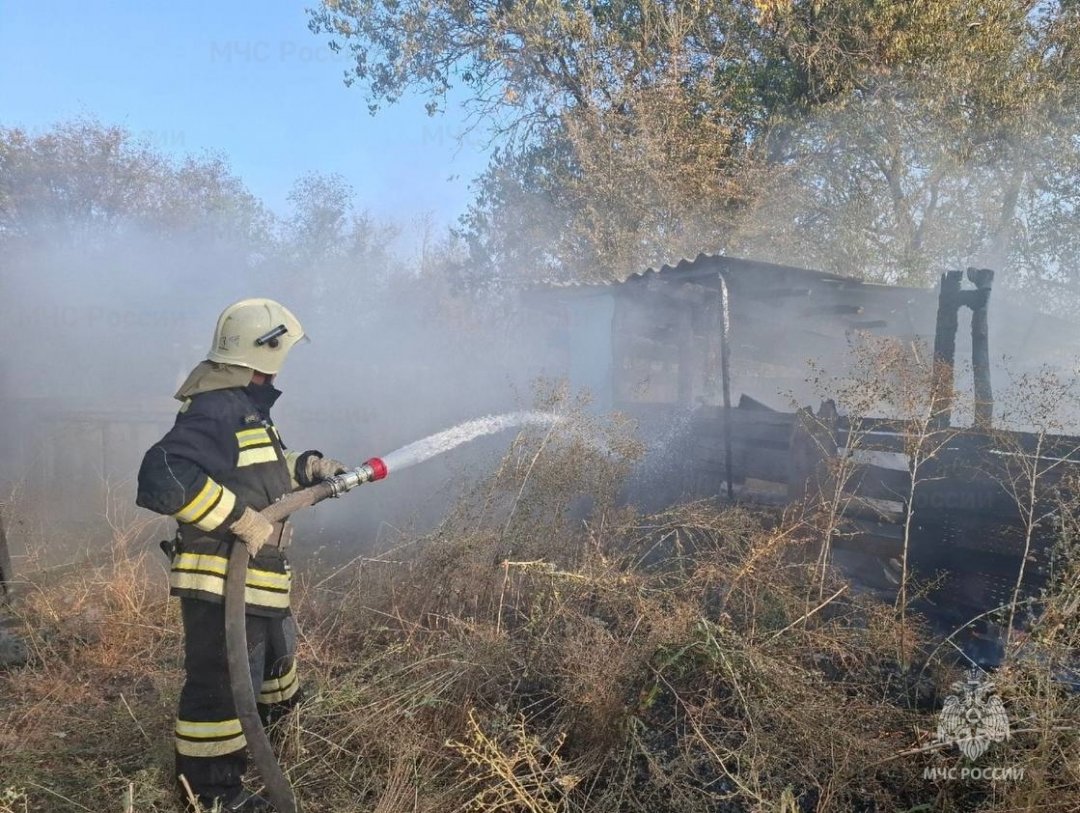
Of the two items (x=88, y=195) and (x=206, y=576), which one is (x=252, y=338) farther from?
(x=88, y=195)

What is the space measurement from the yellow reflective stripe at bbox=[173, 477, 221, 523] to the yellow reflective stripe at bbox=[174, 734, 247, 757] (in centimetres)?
82

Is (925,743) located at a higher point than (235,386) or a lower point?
lower

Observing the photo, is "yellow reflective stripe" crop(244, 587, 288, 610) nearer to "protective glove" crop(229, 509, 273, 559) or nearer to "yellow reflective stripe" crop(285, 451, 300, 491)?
"protective glove" crop(229, 509, 273, 559)

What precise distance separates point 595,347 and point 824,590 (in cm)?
741

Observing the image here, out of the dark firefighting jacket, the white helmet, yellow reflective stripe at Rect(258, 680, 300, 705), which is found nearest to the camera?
→ the dark firefighting jacket

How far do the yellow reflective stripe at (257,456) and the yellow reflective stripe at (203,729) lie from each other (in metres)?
0.93

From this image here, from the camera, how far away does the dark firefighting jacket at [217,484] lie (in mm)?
2578

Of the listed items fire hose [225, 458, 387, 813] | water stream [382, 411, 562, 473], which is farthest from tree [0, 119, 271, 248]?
fire hose [225, 458, 387, 813]

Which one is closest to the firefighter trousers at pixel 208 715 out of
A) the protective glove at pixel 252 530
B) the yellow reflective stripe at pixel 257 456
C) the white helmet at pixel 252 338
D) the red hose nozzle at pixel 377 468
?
the protective glove at pixel 252 530

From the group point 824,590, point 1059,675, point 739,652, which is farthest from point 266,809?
point 1059,675

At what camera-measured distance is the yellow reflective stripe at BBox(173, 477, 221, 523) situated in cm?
259

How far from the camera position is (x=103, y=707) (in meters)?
3.61

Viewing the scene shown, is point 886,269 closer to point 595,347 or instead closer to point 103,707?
point 595,347

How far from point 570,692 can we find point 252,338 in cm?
191
